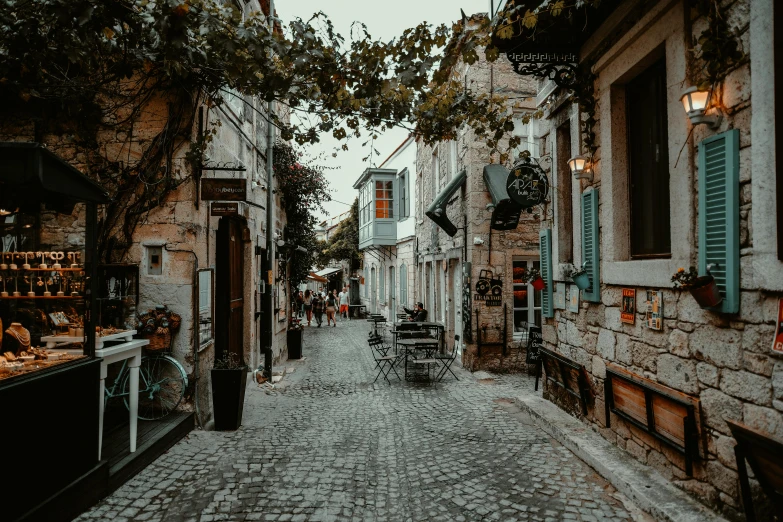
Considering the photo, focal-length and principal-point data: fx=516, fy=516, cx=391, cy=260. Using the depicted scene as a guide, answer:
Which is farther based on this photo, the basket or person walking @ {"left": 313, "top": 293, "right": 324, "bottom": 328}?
person walking @ {"left": 313, "top": 293, "right": 324, "bottom": 328}

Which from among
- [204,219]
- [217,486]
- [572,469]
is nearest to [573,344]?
[572,469]

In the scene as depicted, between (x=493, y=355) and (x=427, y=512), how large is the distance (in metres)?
6.56

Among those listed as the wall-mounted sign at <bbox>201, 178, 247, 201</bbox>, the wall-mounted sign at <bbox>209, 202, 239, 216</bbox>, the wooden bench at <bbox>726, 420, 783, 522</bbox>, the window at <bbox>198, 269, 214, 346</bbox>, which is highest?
the wall-mounted sign at <bbox>201, 178, 247, 201</bbox>

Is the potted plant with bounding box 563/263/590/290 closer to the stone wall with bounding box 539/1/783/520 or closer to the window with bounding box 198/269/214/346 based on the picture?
the stone wall with bounding box 539/1/783/520

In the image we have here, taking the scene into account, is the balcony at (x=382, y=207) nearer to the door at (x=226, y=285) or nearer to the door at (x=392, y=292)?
the door at (x=392, y=292)

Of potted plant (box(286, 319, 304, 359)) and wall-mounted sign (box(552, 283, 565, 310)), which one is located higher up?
wall-mounted sign (box(552, 283, 565, 310))

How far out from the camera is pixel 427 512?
376cm

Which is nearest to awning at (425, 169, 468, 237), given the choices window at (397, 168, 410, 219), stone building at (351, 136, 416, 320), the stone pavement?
the stone pavement

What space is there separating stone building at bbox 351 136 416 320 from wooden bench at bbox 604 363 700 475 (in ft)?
38.5

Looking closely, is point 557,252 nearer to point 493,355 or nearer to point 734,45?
point 734,45

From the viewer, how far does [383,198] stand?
63.1ft

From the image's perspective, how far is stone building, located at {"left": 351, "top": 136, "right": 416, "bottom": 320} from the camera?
1729 cm

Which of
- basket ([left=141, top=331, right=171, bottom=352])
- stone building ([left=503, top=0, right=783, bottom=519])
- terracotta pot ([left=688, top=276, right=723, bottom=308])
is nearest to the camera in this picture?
stone building ([left=503, top=0, right=783, bottom=519])

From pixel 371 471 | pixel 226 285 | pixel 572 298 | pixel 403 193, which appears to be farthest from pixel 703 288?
pixel 403 193
